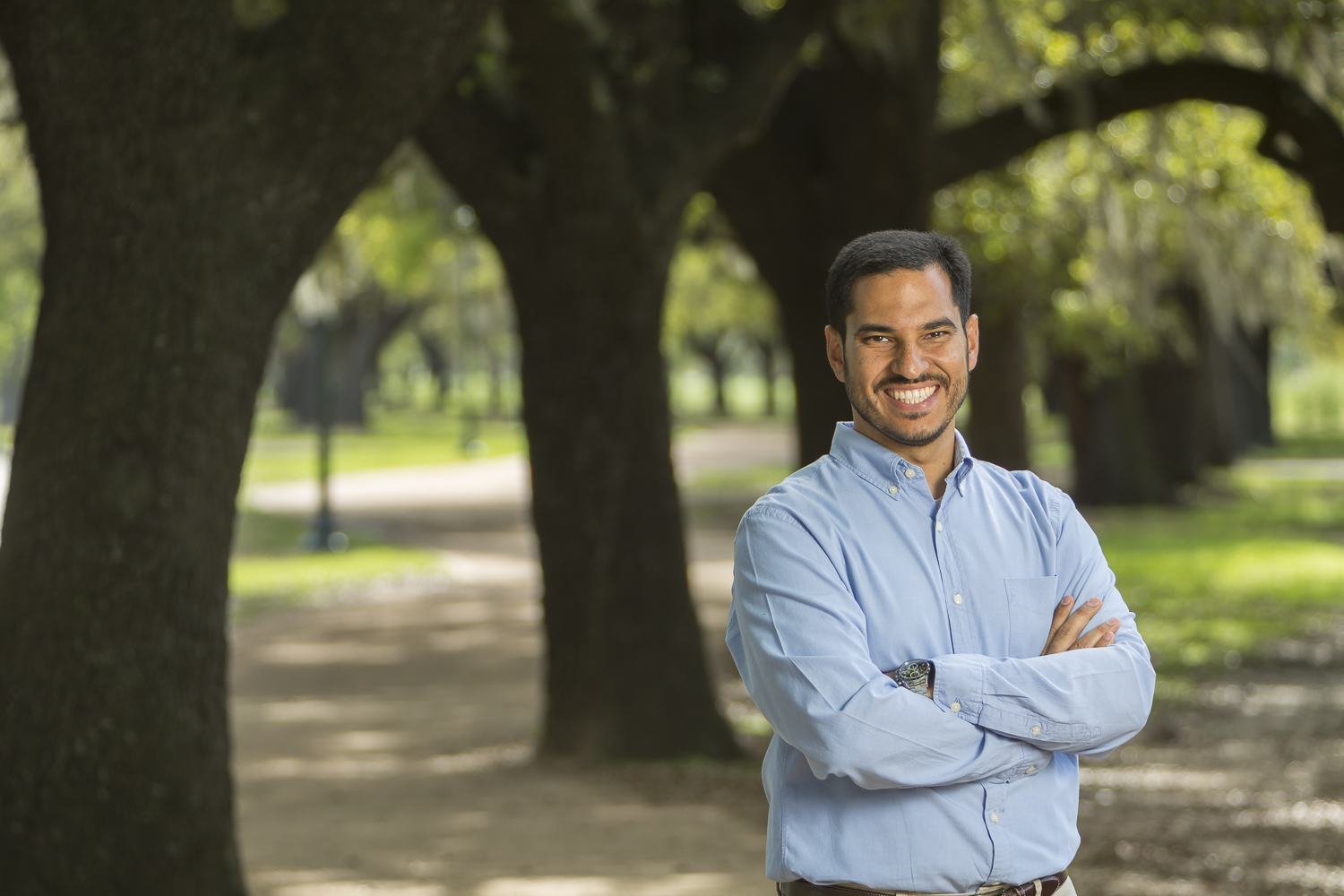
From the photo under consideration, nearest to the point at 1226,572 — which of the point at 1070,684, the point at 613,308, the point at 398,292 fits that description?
the point at 613,308

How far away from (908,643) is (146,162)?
3.16 meters

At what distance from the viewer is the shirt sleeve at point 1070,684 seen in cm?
246

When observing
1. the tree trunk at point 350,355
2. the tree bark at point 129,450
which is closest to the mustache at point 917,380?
the tree bark at point 129,450

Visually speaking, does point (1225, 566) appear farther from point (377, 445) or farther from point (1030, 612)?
point (377, 445)

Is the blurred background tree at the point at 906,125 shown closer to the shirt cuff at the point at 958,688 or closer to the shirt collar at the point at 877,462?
the shirt collar at the point at 877,462

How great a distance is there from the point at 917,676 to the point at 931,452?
40cm

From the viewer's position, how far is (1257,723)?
1020 cm

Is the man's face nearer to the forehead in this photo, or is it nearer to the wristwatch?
the forehead

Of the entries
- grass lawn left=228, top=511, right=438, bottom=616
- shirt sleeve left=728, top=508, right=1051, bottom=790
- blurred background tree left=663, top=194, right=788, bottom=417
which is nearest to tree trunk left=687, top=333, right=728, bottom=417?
blurred background tree left=663, top=194, right=788, bottom=417

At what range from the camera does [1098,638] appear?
267 cm

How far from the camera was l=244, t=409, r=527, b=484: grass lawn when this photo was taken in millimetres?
38156

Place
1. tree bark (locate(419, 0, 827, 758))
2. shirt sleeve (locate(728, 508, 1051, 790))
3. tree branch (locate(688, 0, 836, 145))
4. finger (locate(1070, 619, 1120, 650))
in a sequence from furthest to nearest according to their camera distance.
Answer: tree bark (locate(419, 0, 827, 758)) < tree branch (locate(688, 0, 836, 145)) < finger (locate(1070, 619, 1120, 650)) < shirt sleeve (locate(728, 508, 1051, 790))

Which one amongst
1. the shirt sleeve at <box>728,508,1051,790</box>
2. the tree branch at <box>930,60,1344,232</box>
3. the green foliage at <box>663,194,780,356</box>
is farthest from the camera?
the green foliage at <box>663,194,780,356</box>

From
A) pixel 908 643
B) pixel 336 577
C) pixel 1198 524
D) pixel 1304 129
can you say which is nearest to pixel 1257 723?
pixel 1304 129
